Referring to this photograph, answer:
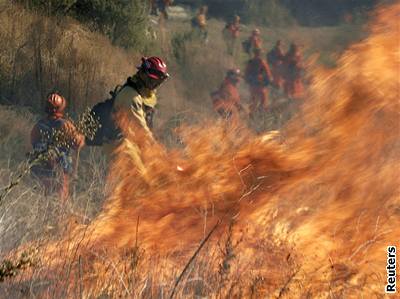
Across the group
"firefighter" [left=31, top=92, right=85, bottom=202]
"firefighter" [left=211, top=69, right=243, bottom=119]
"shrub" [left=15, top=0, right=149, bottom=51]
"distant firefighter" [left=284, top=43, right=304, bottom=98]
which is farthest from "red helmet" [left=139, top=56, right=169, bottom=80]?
"distant firefighter" [left=284, top=43, right=304, bottom=98]

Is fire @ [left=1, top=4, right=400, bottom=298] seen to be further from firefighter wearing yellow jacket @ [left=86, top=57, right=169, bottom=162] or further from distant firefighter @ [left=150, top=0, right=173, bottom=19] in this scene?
distant firefighter @ [left=150, top=0, right=173, bottom=19]

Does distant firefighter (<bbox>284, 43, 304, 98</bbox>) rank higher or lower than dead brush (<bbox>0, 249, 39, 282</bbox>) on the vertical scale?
lower

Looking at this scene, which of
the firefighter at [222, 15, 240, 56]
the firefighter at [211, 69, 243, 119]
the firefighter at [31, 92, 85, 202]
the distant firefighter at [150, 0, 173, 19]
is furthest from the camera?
the firefighter at [222, 15, 240, 56]

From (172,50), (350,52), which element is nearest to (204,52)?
(172,50)

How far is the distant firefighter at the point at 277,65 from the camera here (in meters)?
17.5

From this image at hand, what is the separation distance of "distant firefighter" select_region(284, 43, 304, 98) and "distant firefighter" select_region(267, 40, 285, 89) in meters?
0.12

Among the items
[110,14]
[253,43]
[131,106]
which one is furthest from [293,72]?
[131,106]

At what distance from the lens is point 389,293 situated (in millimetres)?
4211

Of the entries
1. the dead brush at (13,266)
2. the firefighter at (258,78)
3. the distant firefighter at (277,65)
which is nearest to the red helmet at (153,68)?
the dead brush at (13,266)

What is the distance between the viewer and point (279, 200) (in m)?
5.08

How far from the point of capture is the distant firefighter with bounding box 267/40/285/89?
1748cm

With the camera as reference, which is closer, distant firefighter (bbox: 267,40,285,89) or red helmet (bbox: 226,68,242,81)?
red helmet (bbox: 226,68,242,81)

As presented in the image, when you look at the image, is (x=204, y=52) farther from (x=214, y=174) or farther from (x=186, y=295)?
(x=186, y=295)

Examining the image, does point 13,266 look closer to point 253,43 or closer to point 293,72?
point 293,72
